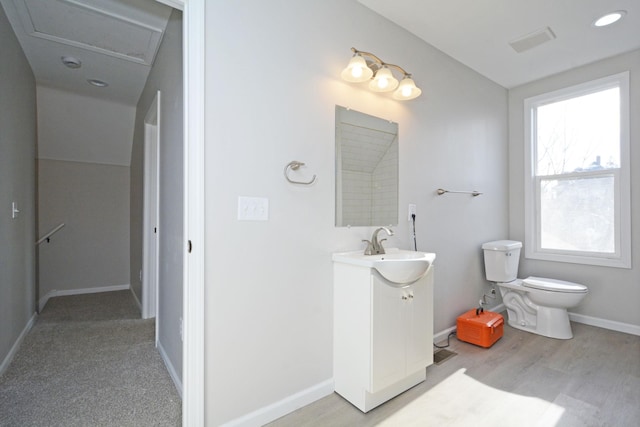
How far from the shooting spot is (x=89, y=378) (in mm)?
1983

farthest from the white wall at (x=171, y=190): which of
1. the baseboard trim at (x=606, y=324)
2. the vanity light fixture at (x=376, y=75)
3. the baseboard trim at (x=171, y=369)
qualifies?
the baseboard trim at (x=606, y=324)

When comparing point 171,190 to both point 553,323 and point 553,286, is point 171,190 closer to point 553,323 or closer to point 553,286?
point 553,286

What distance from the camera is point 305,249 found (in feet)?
5.82

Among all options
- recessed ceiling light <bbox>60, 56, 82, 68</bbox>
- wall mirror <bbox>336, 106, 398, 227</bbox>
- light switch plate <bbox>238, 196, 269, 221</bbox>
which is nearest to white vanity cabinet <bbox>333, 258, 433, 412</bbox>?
wall mirror <bbox>336, 106, 398, 227</bbox>

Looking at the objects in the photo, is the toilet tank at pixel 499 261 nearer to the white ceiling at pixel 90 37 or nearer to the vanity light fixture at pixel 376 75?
the vanity light fixture at pixel 376 75

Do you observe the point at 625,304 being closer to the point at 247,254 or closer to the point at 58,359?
the point at 247,254

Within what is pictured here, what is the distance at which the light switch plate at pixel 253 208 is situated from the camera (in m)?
1.54

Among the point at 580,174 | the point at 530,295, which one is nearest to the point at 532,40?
the point at 580,174

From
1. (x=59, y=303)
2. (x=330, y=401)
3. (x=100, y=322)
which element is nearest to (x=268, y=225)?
(x=330, y=401)

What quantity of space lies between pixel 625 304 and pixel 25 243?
5373 mm

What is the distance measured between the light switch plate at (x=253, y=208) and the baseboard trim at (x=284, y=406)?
1.00 metres

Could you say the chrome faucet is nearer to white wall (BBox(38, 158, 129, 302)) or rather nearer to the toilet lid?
the toilet lid

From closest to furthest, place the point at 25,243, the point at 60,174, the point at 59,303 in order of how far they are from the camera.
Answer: the point at 25,243
the point at 59,303
the point at 60,174

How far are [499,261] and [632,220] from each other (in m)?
1.17
